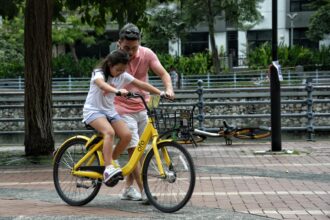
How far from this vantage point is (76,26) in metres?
48.3

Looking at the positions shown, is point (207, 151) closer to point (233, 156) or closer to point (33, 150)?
point (233, 156)

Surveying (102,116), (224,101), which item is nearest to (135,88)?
(102,116)

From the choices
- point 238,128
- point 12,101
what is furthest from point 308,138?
point 12,101

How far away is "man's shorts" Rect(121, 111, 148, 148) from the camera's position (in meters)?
6.95

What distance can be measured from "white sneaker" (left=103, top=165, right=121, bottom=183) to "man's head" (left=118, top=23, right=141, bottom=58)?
4.33ft

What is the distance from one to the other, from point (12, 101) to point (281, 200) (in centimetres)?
1066

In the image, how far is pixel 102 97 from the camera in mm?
6723

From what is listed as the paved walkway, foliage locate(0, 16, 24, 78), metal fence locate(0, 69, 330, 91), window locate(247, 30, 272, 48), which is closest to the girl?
the paved walkway

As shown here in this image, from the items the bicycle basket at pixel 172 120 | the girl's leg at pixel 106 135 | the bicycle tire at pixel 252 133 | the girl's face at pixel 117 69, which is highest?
the girl's face at pixel 117 69

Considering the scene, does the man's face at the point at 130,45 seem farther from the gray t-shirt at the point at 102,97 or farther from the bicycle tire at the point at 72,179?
the bicycle tire at the point at 72,179

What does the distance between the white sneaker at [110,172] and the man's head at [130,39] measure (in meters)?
1.32

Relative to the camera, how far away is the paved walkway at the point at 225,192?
637 cm

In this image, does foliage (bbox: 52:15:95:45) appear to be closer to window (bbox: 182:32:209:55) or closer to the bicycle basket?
window (bbox: 182:32:209:55)

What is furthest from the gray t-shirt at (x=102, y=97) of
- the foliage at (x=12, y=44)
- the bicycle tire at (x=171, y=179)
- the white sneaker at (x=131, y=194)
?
the foliage at (x=12, y=44)
